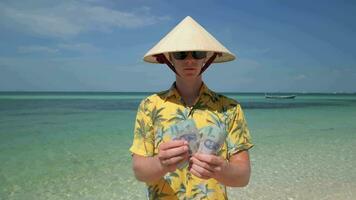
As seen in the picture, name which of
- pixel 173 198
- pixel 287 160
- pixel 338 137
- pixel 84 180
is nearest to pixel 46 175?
pixel 84 180

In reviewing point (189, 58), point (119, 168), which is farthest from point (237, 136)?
point (119, 168)

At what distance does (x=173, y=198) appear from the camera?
6.90 feet

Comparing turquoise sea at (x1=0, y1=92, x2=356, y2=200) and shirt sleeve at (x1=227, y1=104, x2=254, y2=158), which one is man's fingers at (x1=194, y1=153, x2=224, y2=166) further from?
turquoise sea at (x1=0, y1=92, x2=356, y2=200)

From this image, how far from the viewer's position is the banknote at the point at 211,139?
6.06 ft

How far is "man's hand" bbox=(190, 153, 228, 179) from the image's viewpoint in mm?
1791

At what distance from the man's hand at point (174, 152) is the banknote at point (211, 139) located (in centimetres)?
9

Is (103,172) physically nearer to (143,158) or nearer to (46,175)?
(46,175)

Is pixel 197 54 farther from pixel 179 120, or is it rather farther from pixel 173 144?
pixel 173 144

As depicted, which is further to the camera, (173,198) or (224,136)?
(173,198)

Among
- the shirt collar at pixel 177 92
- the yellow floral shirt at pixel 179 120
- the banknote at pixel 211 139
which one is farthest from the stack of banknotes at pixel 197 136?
the shirt collar at pixel 177 92

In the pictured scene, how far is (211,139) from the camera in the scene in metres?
1.86

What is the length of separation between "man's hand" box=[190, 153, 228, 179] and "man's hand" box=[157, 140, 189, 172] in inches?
2.1

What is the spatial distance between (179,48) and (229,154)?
0.64 meters

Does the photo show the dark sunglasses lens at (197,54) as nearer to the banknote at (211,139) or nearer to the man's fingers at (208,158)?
the banknote at (211,139)
